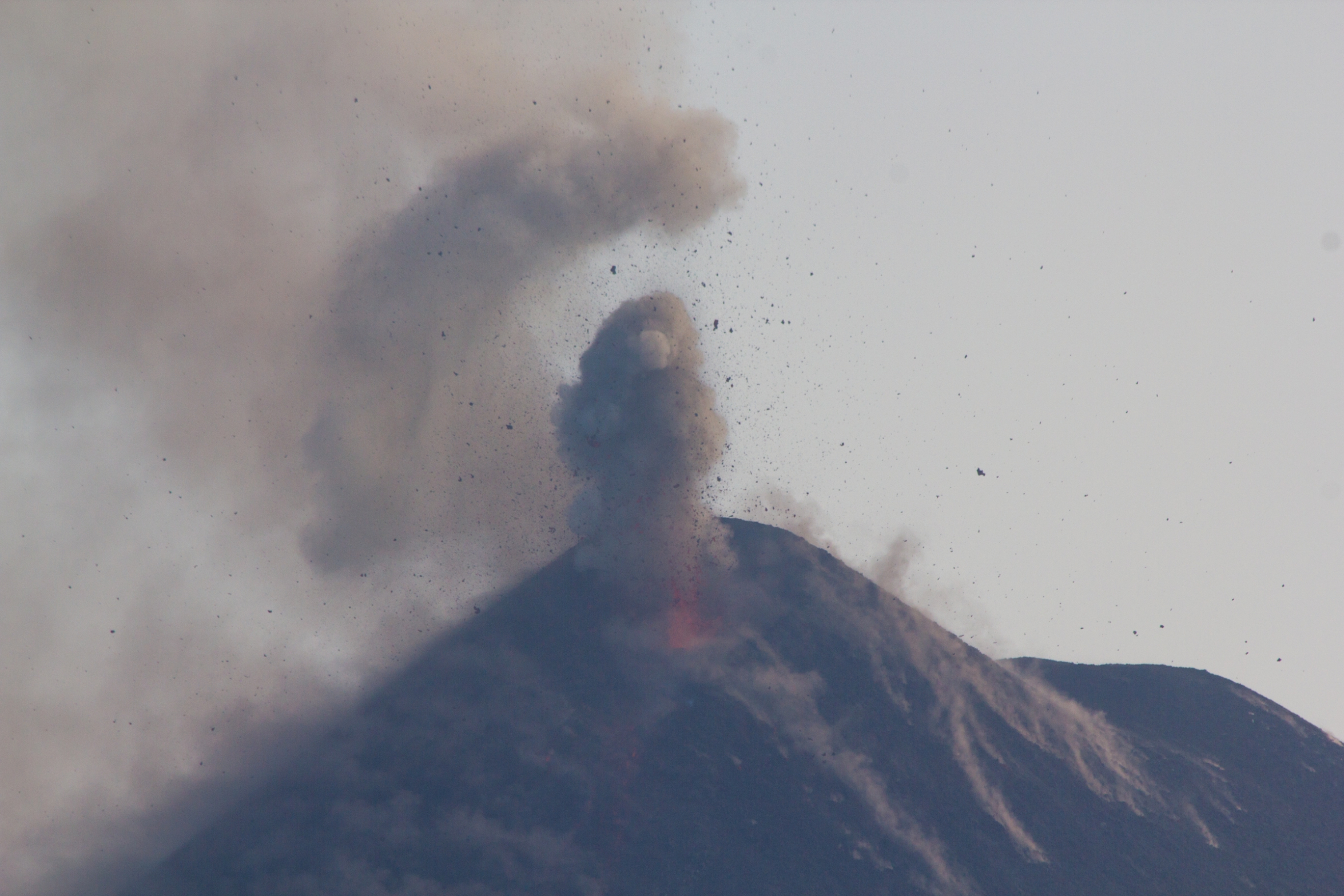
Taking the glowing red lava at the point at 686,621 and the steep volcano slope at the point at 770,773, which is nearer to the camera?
the steep volcano slope at the point at 770,773

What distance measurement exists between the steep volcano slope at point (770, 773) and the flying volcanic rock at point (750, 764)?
5.1 inches

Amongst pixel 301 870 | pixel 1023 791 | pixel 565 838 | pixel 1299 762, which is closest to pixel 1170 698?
pixel 1299 762

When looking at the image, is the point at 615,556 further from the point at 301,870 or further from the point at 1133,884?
the point at 1133,884

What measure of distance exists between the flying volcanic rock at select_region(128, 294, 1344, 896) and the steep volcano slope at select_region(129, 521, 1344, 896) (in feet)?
0.43

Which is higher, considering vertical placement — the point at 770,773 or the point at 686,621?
the point at 686,621

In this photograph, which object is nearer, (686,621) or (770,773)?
(770,773)

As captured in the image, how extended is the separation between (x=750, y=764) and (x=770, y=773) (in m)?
1.08

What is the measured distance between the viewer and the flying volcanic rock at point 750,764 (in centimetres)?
4584

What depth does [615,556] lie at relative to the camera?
193ft

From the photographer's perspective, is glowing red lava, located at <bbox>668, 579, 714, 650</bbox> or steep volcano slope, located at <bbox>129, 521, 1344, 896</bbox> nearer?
steep volcano slope, located at <bbox>129, 521, 1344, 896</bbox>

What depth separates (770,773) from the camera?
1978 inches

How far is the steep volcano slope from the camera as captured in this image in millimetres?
45781

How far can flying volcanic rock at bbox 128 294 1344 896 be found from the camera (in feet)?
Answer: 150

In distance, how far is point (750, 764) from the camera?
50594 millimetres
